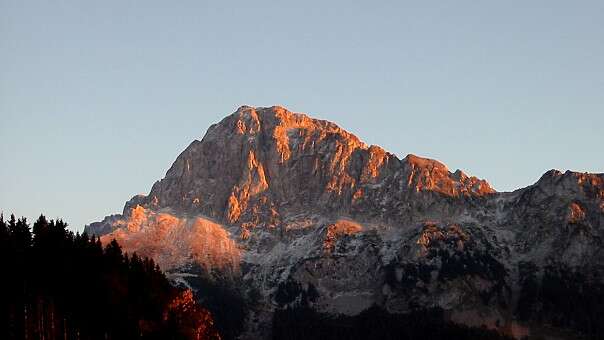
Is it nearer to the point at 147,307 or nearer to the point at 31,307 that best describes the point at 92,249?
the point at 147,307

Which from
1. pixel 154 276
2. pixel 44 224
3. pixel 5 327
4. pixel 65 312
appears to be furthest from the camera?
pixel 154 276

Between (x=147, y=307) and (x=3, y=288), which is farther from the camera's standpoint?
(x=147, y=307)

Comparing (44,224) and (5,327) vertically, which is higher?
(44,224)

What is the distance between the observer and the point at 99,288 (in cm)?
17050

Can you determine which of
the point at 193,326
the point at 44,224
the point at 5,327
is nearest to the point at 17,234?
the point at 44,224

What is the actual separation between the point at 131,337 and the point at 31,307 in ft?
63.5

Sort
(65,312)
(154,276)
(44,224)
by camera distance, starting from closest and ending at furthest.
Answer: (65,312) → (44,224) → (154,276)

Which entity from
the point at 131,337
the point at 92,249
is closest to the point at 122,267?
the point at 92,249

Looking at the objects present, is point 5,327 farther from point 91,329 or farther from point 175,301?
point 175,301

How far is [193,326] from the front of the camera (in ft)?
600

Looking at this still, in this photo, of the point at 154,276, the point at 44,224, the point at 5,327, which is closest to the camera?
the point at 5,327

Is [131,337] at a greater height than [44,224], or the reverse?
[44,224]

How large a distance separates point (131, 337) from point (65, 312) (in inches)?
435

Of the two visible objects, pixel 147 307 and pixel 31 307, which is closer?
pixel 31 307
